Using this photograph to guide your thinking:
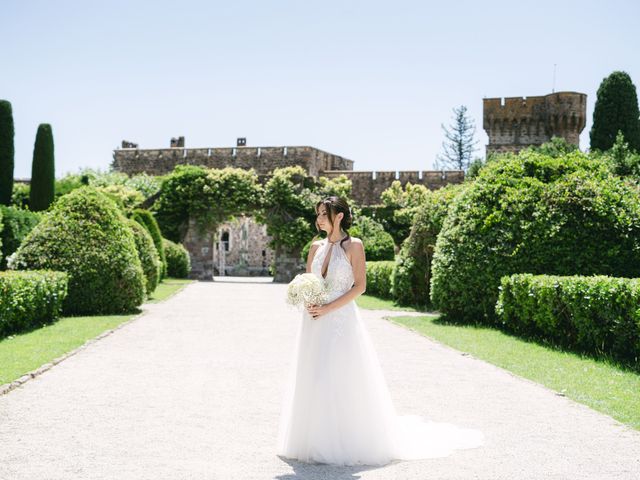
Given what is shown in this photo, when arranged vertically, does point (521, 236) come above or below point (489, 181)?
below

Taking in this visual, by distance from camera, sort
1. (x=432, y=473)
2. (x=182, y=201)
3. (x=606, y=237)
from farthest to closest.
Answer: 1. (x=182, y=201)
2. (x=606, y=237)
3. (x=432, y=473)

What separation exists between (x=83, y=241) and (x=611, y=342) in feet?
31.0

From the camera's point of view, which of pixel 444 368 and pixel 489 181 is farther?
pixel 489 181

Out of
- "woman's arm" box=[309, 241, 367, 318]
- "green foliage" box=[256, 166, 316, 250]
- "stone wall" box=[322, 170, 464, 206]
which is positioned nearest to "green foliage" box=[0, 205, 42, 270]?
"green foliage" box=[256, 166, 316, 250]

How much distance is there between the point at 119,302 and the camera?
A: 44.7 feet

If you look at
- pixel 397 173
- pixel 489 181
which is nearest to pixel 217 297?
pixel 489 181

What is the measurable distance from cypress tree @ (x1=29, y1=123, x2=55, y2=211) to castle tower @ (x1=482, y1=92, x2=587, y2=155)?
93.7 ft

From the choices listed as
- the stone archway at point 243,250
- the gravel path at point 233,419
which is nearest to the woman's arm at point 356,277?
the gravel path at point 233,419

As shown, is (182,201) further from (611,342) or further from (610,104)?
(611,342)

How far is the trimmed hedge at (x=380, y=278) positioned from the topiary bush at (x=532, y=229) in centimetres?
652

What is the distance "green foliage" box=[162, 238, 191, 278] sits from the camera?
97.8ft

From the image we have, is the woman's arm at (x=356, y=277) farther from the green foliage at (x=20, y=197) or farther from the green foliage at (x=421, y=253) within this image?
the green foliage at (x=20, y=197)

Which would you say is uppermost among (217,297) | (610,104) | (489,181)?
(610,104)

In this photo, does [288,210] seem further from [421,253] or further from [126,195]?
[421,253]
